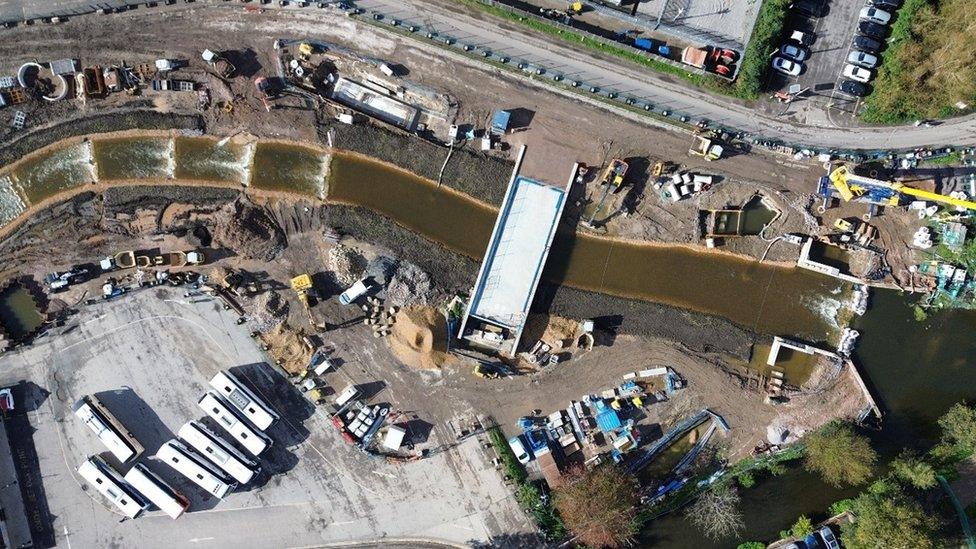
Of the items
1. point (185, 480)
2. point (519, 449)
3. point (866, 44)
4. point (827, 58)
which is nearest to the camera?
point (519, 449)

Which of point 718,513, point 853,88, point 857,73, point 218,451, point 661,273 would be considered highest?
point 857,73

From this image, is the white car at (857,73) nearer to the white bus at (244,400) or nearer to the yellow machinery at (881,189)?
the yellow machinery at (881,189)

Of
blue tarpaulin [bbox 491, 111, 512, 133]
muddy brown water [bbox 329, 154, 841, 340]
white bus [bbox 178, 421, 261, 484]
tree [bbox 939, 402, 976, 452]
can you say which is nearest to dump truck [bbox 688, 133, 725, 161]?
muddy brown water [bbox 329, 154, 841, 340]

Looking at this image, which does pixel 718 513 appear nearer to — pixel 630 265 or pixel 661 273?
pixel 661 273

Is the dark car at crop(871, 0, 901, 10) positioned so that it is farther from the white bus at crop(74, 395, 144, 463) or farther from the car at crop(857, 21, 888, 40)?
the white bus at crop(74, 395, 144, 463)

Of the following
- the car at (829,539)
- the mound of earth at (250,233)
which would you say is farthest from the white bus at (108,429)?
the car at (829,539)

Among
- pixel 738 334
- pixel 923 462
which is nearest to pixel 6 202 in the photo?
pixel 738 334

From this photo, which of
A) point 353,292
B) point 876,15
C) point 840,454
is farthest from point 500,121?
point 840,454
